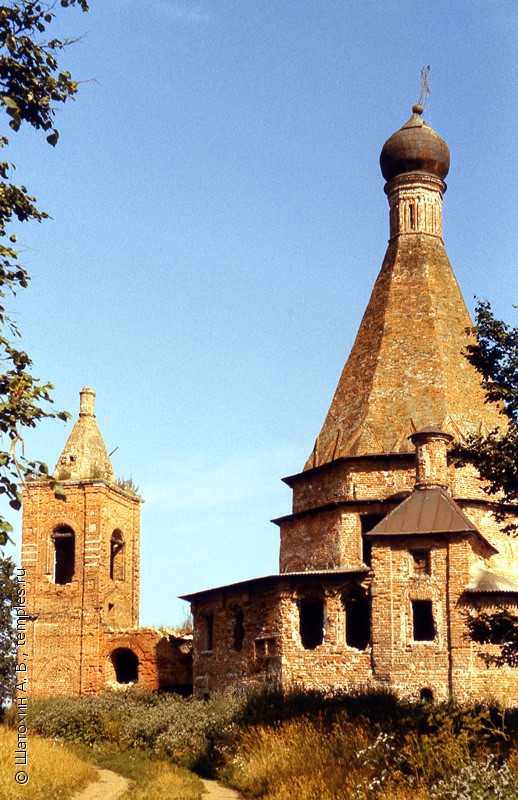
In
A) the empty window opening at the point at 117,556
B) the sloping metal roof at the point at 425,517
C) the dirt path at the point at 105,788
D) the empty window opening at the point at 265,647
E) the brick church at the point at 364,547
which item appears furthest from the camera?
the empty window opening at the point at 117,556

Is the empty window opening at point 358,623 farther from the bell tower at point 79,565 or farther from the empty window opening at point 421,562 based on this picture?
the bell tower at point 79,565

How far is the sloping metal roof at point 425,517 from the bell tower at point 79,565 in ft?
30.5

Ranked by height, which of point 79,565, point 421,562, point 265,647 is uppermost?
point 79,565

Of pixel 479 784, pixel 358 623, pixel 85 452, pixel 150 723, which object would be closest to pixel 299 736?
pixel 479 784

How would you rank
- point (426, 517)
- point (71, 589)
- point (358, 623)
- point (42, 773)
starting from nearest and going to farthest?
point (42, 773) → point (426, 517) → point (358, 623) → point (71, 589)

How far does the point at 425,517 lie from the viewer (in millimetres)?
22688

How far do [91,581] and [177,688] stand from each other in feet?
12.0

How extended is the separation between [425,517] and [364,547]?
2.69m

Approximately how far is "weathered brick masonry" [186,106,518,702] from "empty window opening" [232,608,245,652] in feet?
0.11

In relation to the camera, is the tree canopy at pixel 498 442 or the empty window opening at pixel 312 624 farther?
the empty window opening at pixel 312 624

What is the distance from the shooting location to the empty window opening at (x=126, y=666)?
97.5ft

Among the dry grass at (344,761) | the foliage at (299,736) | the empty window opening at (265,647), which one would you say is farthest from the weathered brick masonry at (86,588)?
the dry grass at (344,761)

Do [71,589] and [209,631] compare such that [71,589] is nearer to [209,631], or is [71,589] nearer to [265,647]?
[209,631]

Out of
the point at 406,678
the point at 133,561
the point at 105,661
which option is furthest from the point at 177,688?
the point at 406,678
